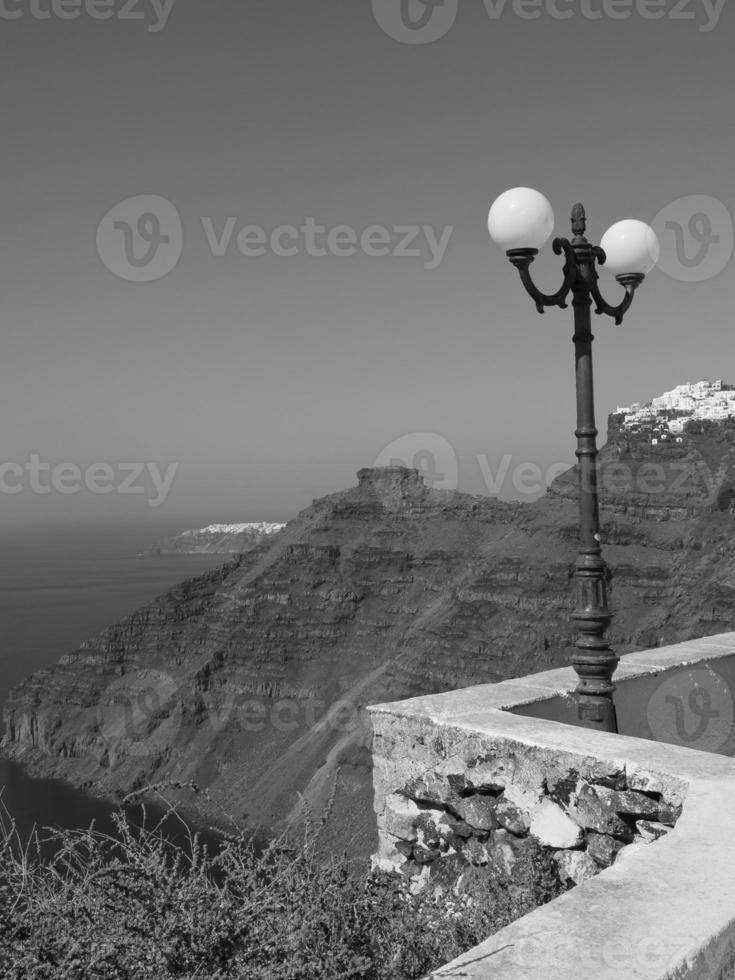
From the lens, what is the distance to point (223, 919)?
3230 millimetres

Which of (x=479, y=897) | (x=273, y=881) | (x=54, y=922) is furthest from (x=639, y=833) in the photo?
(x=54, y=922)

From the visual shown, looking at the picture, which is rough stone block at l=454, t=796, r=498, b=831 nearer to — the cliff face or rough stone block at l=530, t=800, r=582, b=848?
rough stone block at l=530, t=800, r=582, b=848

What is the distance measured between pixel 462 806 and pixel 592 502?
7.13 ft

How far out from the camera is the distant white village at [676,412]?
265ft

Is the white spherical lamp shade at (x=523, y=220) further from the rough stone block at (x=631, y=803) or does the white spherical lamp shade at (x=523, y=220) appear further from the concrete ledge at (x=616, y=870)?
the rough stone block at (x=631, y=803)

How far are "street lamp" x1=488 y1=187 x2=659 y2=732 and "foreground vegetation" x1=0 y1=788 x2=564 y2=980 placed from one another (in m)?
→ 1.87

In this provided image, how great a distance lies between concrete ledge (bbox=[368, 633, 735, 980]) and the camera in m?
2.55

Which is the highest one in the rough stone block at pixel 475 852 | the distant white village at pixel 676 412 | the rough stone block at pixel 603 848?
the distant white village at pixel 676 412

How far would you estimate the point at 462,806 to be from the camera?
16.1 feet

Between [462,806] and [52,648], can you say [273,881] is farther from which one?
[52,648]

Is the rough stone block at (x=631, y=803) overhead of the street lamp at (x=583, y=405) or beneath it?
beneath

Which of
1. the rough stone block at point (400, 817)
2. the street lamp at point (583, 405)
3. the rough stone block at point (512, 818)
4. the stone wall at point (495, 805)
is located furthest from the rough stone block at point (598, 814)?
the street lamp at point (583, 405)

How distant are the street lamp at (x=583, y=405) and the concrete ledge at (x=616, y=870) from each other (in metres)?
0.66

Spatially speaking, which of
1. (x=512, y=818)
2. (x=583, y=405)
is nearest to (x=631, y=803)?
(x=512, y=818)
